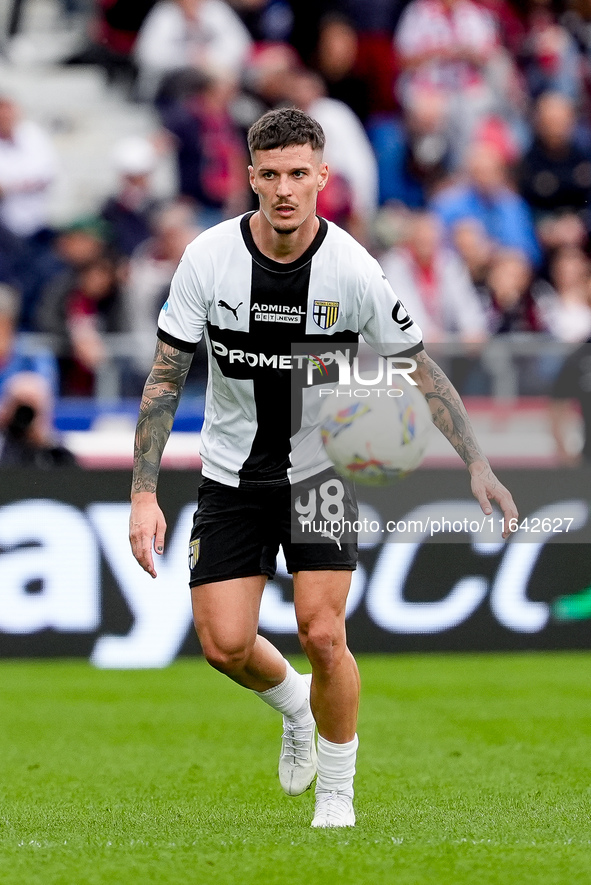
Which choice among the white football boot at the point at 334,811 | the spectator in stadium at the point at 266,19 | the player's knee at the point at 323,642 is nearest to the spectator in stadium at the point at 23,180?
the spectator in stadium at the point at 266,19

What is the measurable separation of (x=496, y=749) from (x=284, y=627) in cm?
266

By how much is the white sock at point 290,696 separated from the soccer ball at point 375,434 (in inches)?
36.9

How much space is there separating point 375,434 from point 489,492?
0.46 m

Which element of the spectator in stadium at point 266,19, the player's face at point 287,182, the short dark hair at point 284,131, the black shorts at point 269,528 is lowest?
the black shorts at point 269,528

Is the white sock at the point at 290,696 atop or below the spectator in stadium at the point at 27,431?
atop

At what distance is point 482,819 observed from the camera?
203 inches

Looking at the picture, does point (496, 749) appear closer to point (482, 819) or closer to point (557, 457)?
point (482, 819)

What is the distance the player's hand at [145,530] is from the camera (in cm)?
486

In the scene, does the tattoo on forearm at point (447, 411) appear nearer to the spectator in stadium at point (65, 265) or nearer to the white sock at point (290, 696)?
the white sock at point (290, 696)

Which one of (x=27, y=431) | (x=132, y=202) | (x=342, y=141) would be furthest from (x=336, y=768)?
(x=342, y=141)

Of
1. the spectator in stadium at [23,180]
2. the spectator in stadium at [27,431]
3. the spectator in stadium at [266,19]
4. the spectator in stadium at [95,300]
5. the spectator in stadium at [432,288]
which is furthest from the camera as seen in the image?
the spectator in stadium at [266,19]

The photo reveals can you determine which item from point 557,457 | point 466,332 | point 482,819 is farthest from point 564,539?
point 482,819

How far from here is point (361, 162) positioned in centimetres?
1355

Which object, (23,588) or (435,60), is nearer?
(23,588)
